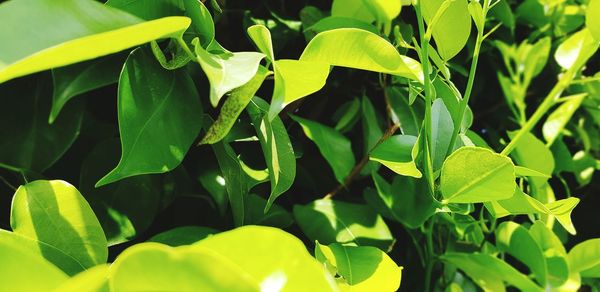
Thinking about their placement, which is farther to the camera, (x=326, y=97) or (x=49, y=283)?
(x=326, y=97)

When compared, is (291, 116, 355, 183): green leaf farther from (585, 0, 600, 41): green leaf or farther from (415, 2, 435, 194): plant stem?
(585, 0, 600, 41): green leaf

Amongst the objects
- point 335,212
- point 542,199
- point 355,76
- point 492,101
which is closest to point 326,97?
point 355,76

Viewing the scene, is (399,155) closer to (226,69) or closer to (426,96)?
(426,96)

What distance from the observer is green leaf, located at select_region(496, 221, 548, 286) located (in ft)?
1.97

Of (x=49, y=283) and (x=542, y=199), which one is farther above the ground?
(x=49, y=283)

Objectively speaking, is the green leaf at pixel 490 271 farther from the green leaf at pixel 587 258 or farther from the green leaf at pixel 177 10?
the green leaf at pixel 177 10

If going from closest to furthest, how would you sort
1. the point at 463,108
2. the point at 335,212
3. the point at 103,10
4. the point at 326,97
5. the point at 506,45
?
the point at 103,10 < the point at 463,108 < the point at 335,212 < the point at 326,97 < the point at 506,45

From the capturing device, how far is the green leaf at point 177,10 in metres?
0.42

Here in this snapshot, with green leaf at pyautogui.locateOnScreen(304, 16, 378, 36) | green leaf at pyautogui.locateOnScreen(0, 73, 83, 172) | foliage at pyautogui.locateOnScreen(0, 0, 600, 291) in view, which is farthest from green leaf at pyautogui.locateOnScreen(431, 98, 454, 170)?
green leaf at pyautogui.locateOnScreen(0, 73, 83, 172)

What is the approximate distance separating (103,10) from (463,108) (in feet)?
1.03

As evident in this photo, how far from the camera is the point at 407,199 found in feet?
1.88

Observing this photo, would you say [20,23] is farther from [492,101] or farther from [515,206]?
[492,101]

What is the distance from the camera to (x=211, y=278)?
233 millimetres

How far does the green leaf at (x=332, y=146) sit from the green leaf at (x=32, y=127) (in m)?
0.23
